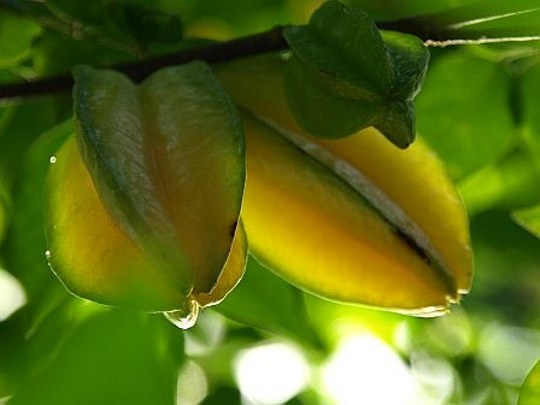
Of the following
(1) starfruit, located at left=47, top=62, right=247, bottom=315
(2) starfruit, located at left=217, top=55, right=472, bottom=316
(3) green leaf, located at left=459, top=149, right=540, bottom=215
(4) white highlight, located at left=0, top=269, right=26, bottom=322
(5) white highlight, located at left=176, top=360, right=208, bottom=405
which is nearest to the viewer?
(1) starfruit, located at left=47, top=62, right=247, bottom=315

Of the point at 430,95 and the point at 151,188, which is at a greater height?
the point at 151,188

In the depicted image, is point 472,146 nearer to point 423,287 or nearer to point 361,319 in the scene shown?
point 423,287

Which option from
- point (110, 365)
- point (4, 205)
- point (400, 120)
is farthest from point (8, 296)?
point (400, 120)

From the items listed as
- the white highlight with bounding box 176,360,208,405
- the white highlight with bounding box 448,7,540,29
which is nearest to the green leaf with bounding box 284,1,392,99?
the white highlight with bounding box 448,7,540,29

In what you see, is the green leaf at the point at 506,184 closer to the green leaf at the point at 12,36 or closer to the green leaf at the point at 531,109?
the green leaf at the point at 531,109

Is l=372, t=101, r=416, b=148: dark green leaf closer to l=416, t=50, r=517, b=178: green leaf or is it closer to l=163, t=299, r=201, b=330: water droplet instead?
l=163, t=299, r=201, b=330: water droplet

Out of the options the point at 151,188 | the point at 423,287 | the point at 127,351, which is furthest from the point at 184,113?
the point at 127,351

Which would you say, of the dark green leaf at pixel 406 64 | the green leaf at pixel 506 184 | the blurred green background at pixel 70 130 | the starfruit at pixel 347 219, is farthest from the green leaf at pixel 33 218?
the green leaf at pixel 506 184
